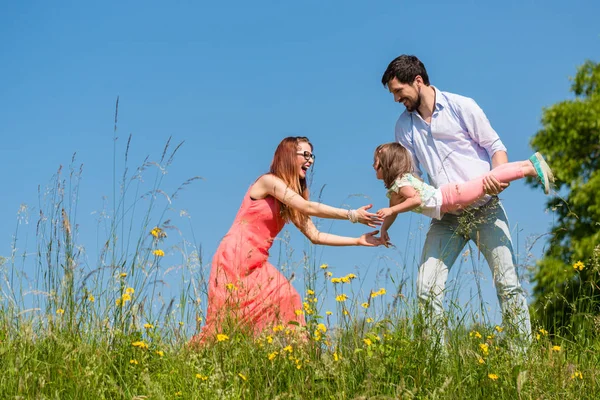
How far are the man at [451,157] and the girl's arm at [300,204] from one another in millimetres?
533

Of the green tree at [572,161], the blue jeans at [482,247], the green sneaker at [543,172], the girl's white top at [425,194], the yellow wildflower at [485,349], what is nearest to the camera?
the yellow wildflower at [485,349]

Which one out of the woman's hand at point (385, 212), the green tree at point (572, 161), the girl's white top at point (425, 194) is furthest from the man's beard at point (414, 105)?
the green tree at point (572, 161)

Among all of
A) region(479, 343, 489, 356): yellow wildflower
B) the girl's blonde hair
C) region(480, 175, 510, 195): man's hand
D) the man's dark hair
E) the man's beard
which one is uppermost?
the man's dark hair

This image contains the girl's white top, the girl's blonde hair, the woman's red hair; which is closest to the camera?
→ the girl's white top

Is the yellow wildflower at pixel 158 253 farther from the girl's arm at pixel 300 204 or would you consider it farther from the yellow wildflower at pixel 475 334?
the yellow wildflower at pixel 475 334

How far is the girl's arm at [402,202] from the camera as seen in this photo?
4.99 m

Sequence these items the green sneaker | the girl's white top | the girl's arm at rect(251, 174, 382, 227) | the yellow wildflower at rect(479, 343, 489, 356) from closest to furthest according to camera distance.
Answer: the yellow wildflower at rect(479, 343, 489, 356) < the girl's white top < the green sneaker < the girl's arm at rect(251, 174, 382, 227)

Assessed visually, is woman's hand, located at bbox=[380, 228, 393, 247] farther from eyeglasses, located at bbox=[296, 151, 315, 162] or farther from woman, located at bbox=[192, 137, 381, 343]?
eyeglasses, located at bbox=[296, 151, 315, 162]

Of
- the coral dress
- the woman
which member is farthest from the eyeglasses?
the coral dress

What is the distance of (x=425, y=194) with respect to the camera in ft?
16.3

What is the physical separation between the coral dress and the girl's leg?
1.34 m

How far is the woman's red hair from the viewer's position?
5.43m

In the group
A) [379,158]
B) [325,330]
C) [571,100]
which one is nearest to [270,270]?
[379,158]

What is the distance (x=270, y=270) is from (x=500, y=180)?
75.5 inches
